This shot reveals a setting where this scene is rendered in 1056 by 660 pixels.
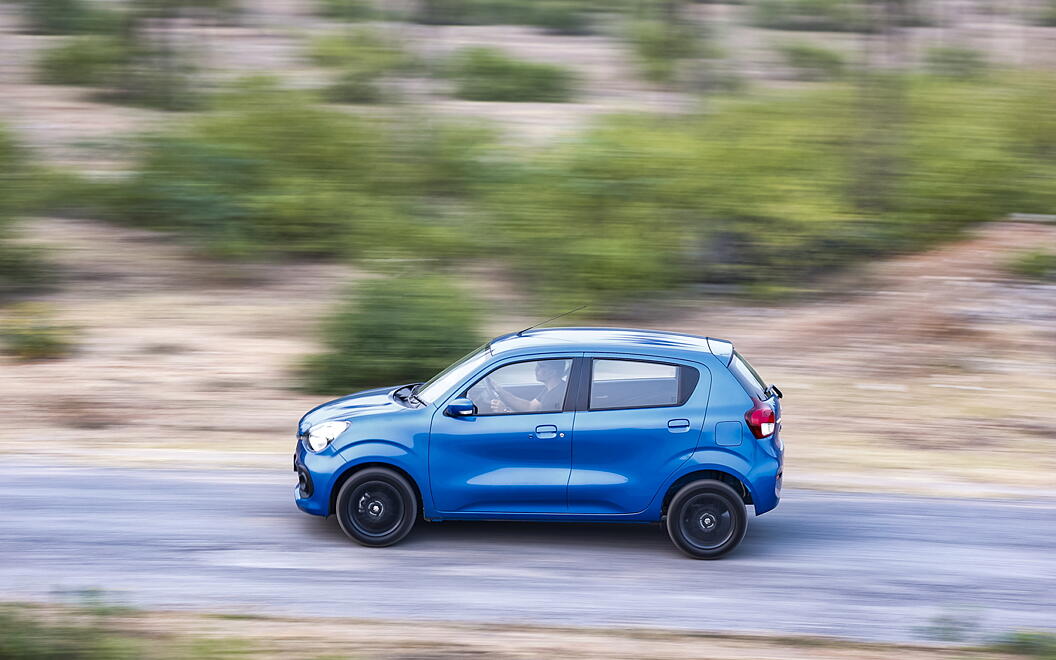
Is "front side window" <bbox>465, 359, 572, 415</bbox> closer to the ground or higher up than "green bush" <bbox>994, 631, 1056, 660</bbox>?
higher up

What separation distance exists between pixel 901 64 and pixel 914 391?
874 centimetres

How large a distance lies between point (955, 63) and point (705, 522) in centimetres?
2299

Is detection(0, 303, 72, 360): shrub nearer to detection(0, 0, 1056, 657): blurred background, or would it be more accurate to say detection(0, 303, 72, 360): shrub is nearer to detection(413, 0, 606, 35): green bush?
detection(0, 0, 1056, 657): blurred background

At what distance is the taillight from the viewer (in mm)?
8641

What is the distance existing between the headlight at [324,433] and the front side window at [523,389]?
97 cm

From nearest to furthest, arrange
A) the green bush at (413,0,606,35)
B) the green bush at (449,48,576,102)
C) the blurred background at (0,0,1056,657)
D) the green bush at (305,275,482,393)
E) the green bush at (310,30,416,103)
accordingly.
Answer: the blurred background at (0,0,1056,657), the green bush at (305,275,482,393), the green bush at (310,30,416,103), the green bush at (449,48,576,102), the green bush at (413,0,606,35)

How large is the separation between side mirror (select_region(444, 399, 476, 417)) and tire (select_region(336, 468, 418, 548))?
2.00 feet

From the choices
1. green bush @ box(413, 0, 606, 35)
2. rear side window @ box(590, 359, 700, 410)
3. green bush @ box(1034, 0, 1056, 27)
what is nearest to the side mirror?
rear side window @ box(590, 359, 700, 410)

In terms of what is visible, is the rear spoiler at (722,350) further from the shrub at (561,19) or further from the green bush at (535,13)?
the shrub at (561,19)

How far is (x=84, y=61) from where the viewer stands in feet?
109

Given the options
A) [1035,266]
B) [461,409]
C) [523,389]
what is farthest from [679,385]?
[1035,266]

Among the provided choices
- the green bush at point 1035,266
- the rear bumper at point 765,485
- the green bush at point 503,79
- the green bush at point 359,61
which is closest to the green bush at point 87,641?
the rear bumper at point 765,485

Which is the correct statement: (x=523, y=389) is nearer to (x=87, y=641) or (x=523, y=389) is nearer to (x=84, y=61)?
(x=87, y=641)

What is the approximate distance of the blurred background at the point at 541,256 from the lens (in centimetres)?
1341
